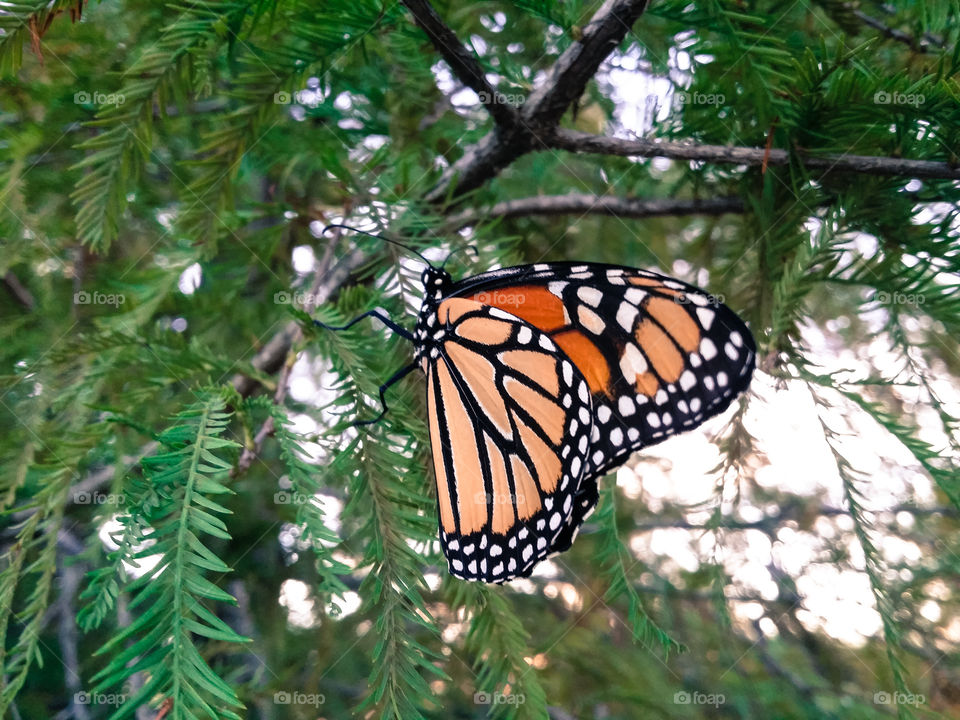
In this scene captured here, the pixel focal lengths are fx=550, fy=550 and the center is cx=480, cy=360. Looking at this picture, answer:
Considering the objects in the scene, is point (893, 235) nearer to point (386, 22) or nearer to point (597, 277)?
point (597, 277)

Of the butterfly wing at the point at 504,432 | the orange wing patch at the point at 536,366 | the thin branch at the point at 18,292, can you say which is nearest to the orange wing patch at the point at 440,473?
the butterfly wing at the point at 504,432

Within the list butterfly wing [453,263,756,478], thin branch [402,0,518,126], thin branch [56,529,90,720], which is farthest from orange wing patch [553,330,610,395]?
thin branch [56,529,90,720]

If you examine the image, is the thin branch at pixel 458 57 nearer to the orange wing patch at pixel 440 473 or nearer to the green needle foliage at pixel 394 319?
the green needle foliage at pixel 394 319

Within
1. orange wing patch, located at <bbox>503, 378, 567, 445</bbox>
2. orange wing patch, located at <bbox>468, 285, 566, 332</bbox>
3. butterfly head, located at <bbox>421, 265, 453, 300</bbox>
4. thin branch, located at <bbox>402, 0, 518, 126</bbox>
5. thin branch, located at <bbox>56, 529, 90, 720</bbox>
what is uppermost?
thin branch, located at <bbox>402, 0, 518, 126</bbox>

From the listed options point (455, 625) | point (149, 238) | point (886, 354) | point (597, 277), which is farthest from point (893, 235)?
point (149, 238)

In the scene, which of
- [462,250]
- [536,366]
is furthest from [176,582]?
[536,366]

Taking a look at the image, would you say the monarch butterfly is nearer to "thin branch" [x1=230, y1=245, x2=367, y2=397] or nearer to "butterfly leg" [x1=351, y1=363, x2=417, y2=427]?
"butterfly leg" [x1=351, y1=363, x2=417, y2=427]
